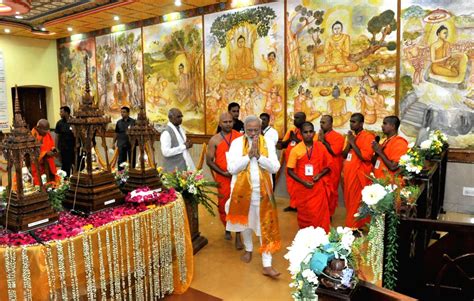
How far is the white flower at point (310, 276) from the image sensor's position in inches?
63.6

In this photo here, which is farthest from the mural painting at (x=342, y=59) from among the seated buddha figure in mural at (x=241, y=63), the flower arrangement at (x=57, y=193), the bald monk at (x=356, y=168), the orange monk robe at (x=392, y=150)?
Result: the flower arrangement at (x=57, y=193)

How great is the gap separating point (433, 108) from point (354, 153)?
172 centimetres

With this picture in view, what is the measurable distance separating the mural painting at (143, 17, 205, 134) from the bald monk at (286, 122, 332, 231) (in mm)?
4355

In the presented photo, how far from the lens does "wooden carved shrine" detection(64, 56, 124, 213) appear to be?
10.4 ft

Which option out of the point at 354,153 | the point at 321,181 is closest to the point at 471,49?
the point at 354,153

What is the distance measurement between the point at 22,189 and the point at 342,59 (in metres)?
5.62

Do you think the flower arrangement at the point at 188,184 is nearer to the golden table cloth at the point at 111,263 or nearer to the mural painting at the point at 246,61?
the golden table cloth at the point at 111,263

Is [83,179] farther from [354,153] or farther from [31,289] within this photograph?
[354,153]

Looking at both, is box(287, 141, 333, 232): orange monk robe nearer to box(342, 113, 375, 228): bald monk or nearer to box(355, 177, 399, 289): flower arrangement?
box(342, 113, 375, 228): bald monk

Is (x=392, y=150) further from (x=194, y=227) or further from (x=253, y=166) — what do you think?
(x=194, y=227)

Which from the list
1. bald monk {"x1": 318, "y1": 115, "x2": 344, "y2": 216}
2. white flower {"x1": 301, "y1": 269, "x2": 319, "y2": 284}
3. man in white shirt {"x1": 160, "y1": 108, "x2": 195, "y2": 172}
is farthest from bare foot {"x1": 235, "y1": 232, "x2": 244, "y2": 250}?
white flower {"x1": 301, "y1": 269, "x2": 319, "y2": 284}

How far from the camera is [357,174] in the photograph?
209 inches

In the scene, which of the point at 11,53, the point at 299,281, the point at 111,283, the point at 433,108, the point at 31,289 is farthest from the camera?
the point at 11,53

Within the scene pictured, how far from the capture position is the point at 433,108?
6.00 m
